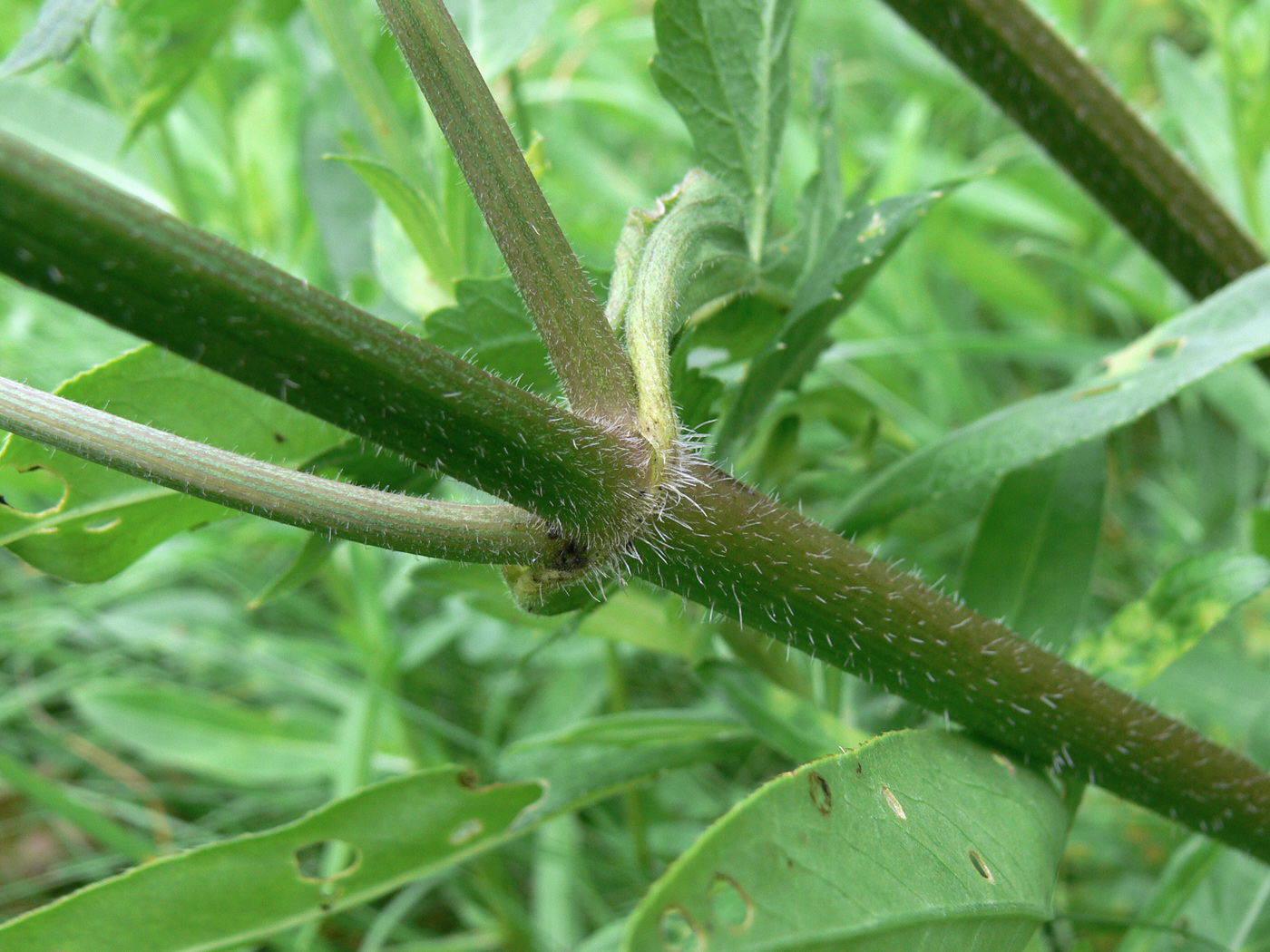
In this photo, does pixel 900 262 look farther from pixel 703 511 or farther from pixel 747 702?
pixel 703 511

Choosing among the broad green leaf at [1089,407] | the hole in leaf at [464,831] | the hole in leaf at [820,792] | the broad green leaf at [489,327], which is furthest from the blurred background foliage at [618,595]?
the hole in leaf at [820,792]

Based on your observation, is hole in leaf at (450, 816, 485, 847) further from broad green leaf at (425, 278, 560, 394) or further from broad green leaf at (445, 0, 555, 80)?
broad green leaf at (445, 0, 555, 80)

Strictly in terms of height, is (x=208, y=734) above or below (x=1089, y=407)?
below

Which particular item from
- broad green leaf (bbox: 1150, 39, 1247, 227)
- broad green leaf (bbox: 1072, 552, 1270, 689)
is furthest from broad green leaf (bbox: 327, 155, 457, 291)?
broad green leaf (bbox: 1150, 39, 1247, 227)

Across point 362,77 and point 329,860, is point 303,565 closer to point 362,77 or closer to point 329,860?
point 362,77

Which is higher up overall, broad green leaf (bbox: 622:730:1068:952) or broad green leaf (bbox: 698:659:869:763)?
broad green leaf (bbox: 698:659:869:763)

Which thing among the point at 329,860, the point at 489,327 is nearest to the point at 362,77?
the point at 489,327
